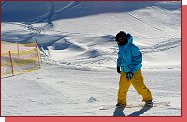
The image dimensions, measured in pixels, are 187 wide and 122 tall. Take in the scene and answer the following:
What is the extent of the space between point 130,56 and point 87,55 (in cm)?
707

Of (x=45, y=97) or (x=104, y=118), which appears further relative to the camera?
(x=45, y=97)

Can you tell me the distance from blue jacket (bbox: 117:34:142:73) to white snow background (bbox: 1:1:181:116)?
60cm

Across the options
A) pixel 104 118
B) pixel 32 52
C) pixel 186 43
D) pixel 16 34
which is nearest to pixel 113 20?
pixel 16 34

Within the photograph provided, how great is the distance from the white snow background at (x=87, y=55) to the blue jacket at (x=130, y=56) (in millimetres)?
599

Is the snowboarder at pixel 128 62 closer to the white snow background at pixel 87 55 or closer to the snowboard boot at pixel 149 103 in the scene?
the snowboard boot at pixel 149 103

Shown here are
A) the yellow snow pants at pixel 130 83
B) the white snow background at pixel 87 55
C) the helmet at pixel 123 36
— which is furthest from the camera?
the white snow background at pixel 87 55

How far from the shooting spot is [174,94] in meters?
7.95

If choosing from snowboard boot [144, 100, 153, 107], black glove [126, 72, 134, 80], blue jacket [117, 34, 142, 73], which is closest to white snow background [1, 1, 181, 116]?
snowboard boot [144, 100, 153, 107]

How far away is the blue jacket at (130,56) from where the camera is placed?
264 inches

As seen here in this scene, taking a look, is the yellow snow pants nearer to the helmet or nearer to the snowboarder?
the snowboarder

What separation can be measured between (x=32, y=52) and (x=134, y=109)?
279 inches

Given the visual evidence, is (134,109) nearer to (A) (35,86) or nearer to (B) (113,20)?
(A) (35,86)

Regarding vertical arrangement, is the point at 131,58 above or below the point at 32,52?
above

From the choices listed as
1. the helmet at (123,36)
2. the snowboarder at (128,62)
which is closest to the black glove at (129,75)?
the snowboarder at (128,62)
